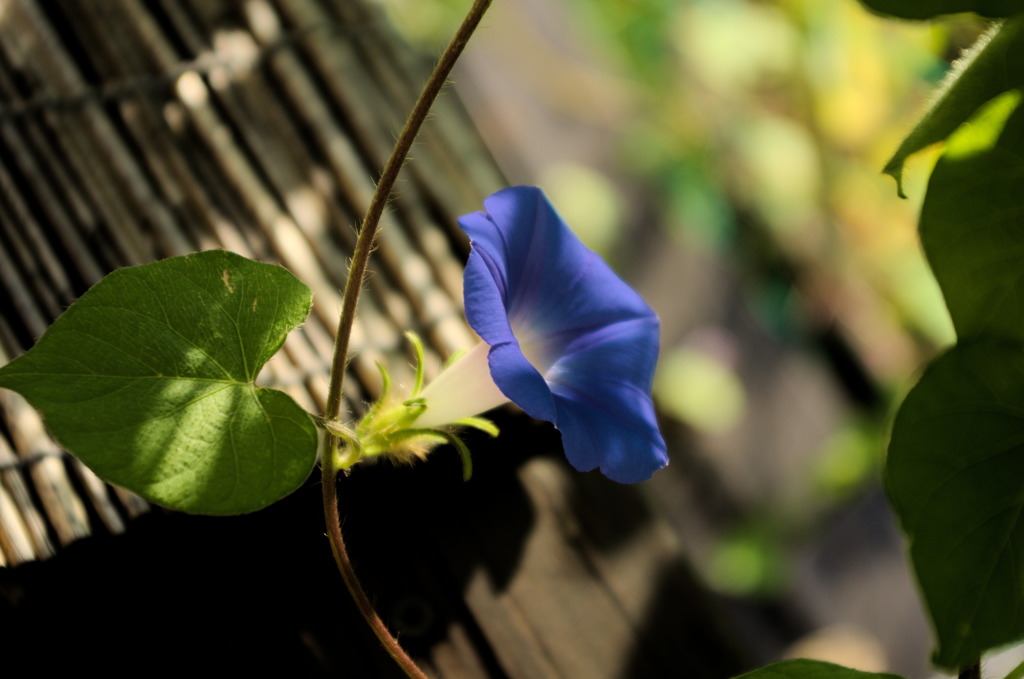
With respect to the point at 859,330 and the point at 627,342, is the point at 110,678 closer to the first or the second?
the point at 627,342

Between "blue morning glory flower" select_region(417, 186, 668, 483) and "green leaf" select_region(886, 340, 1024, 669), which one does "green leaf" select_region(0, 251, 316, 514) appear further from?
"green leaf" select_region(886, 340, 1024, 669)

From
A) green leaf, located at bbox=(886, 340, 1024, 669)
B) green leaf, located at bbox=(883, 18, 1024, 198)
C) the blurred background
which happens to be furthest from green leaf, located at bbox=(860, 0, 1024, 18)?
the blurred background

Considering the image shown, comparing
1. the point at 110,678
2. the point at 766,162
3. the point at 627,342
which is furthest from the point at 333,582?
the point at 766,162

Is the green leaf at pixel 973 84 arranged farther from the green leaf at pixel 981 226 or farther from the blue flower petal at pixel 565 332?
the blue flower petal at pixel 565 332

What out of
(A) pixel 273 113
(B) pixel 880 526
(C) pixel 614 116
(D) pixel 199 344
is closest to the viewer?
(D) pixel 199 344

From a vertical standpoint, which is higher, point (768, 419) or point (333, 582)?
point (333, 582)

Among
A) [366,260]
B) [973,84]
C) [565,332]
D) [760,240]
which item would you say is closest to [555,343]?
[565,332]
